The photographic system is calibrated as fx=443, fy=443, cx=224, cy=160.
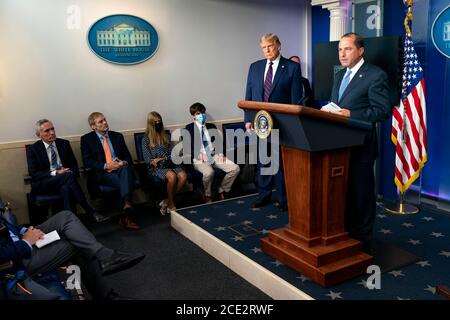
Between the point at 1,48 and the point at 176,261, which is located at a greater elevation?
the point at 1,48

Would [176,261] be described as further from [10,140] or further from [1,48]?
[1,48]

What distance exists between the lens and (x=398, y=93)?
15.2 feet

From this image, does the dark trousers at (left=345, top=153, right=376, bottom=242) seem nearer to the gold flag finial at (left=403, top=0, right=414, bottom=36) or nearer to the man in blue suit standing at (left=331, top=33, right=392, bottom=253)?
the man in blue suit standing at (left=331, top=33, right=392, bottom=253)

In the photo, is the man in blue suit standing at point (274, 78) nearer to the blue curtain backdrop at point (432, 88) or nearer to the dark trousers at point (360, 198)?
the dark trousers at point (360, 198)

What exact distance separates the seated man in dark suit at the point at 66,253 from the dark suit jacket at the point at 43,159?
1474 millimetres

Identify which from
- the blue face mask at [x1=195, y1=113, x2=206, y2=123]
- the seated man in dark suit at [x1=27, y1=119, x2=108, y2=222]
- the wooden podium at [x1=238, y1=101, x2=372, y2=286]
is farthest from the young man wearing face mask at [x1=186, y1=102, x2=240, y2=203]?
the wooden podium at [x1=238, y1=101, x2=372, y2=286]

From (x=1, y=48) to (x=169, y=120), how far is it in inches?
81.1

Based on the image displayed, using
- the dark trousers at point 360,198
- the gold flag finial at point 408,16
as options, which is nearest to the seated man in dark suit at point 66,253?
the dark trousers at point 360,198

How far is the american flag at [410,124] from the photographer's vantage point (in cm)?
453

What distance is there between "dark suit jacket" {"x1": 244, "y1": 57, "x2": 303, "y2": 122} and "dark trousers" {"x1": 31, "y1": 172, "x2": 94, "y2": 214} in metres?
2.08

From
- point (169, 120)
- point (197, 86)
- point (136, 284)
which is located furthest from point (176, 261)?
point (197, 86)

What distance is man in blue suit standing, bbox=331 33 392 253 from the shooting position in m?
3.12
